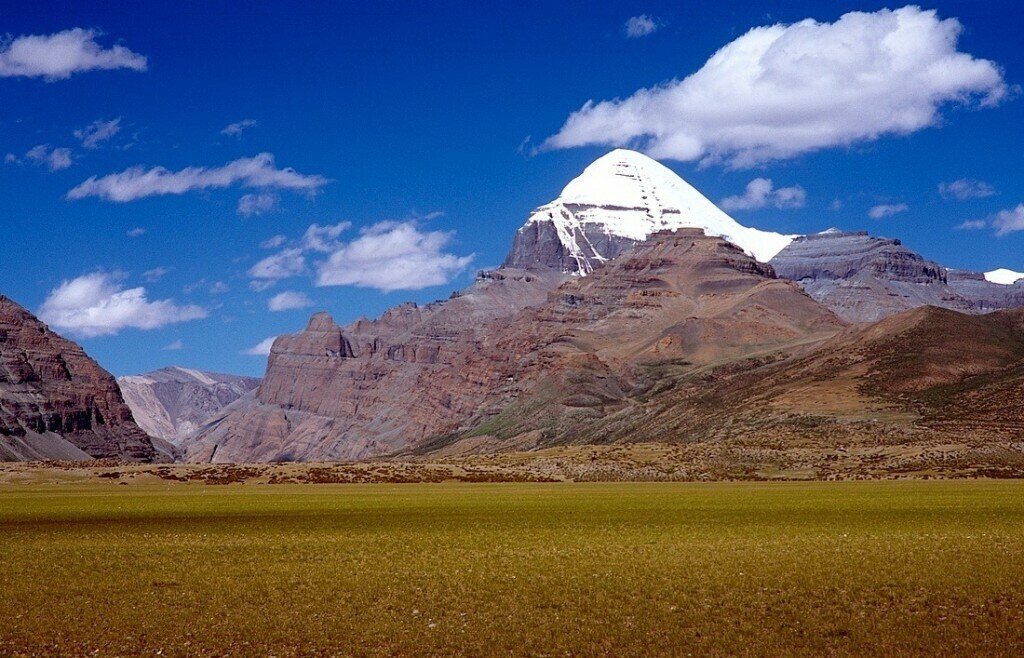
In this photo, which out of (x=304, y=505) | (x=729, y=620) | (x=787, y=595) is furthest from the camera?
(x=304, y=505)

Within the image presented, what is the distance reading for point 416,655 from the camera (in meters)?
26.5

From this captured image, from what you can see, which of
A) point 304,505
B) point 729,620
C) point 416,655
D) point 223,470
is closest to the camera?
point 416,655

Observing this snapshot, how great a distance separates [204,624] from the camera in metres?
29.4

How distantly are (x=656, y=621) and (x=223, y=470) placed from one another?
142m

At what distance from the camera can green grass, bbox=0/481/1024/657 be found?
89.8ft

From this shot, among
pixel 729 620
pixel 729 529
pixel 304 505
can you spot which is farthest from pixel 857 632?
pixel 304 505

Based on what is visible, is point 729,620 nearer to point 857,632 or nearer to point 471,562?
point 857,632

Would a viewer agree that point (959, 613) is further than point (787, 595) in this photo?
No

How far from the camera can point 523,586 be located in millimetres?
34250

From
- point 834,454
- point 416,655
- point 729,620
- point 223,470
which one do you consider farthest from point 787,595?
point 223,470

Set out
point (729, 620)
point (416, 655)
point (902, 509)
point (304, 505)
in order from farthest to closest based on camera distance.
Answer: point (304, 505)
point (902, 509)
point (729, 620)
point (416, 655)

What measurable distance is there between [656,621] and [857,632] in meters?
4.88

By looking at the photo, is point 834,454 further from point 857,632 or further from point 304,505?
point 857,632

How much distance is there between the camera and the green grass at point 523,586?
89.8 feet
